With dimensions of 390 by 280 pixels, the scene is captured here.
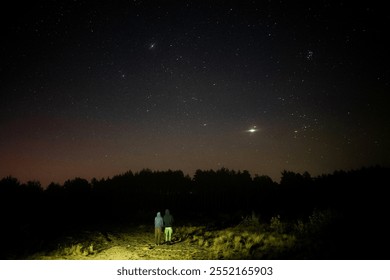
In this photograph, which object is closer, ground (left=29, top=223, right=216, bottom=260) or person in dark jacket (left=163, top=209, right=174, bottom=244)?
ground (left=29, top=223, right=216, bottom=260)

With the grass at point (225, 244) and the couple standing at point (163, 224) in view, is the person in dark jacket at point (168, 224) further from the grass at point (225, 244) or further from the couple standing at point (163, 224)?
the grass at point (225, 244)

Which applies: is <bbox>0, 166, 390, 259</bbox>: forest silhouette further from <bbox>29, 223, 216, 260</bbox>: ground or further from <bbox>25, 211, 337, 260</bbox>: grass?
<bbox>29, 223, 216, 260</bbox>: ground

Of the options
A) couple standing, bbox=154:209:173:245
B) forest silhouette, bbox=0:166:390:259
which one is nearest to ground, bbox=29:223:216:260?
couple standing, bbox=154:209:173:245

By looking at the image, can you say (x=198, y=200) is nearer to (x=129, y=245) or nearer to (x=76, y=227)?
(x=76, y=227)

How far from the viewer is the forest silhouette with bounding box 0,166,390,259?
429 inches

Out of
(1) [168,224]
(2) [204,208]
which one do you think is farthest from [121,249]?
(2) [204,208]

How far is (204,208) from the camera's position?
30.2 metres

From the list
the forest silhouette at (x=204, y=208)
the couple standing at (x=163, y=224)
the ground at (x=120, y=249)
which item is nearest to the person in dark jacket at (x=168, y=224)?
the couple standing at (x=163, y=224)

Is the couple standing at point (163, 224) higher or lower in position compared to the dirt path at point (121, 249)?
higher

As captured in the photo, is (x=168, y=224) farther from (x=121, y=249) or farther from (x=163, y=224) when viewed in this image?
(x=121, y=249)

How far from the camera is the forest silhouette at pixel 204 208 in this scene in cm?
1090

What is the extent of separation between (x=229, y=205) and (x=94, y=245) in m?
18.9
